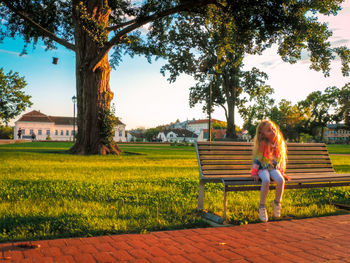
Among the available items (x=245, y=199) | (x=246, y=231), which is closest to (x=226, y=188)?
(x=246, y=231)

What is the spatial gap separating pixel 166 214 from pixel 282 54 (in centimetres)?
1305

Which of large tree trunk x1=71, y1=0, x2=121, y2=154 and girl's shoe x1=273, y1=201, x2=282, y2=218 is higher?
large tree trunk x1=71, y1=0, x2=121, y2=154

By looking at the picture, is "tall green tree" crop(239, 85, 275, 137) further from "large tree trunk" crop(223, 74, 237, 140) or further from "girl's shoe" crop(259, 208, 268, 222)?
"girl's shoe" crop(259, 208, 268, 222)

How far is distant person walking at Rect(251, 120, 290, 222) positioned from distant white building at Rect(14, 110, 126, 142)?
9954 centimetres

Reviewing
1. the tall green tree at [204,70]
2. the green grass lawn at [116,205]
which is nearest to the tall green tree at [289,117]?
the tall green tree at [204,70]

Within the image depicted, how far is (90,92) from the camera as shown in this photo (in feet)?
52.5

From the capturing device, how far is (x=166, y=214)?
461 cm

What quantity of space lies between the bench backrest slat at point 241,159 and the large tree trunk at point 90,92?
11426 millimetres

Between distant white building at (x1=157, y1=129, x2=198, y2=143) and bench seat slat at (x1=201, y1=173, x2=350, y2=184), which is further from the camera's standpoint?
distant white building at (x1=157, y1=129, x2=198, y2=143)

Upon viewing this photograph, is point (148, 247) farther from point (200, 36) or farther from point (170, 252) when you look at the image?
point (200, 36)

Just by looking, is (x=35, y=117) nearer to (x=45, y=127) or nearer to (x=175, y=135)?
(x=45, y=127)

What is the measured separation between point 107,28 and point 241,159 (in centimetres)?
1246

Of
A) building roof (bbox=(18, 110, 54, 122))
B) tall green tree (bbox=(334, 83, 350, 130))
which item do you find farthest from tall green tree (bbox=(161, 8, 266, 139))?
building roof (bbox=(18, 110, 54, 122))

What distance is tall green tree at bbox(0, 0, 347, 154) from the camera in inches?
535
